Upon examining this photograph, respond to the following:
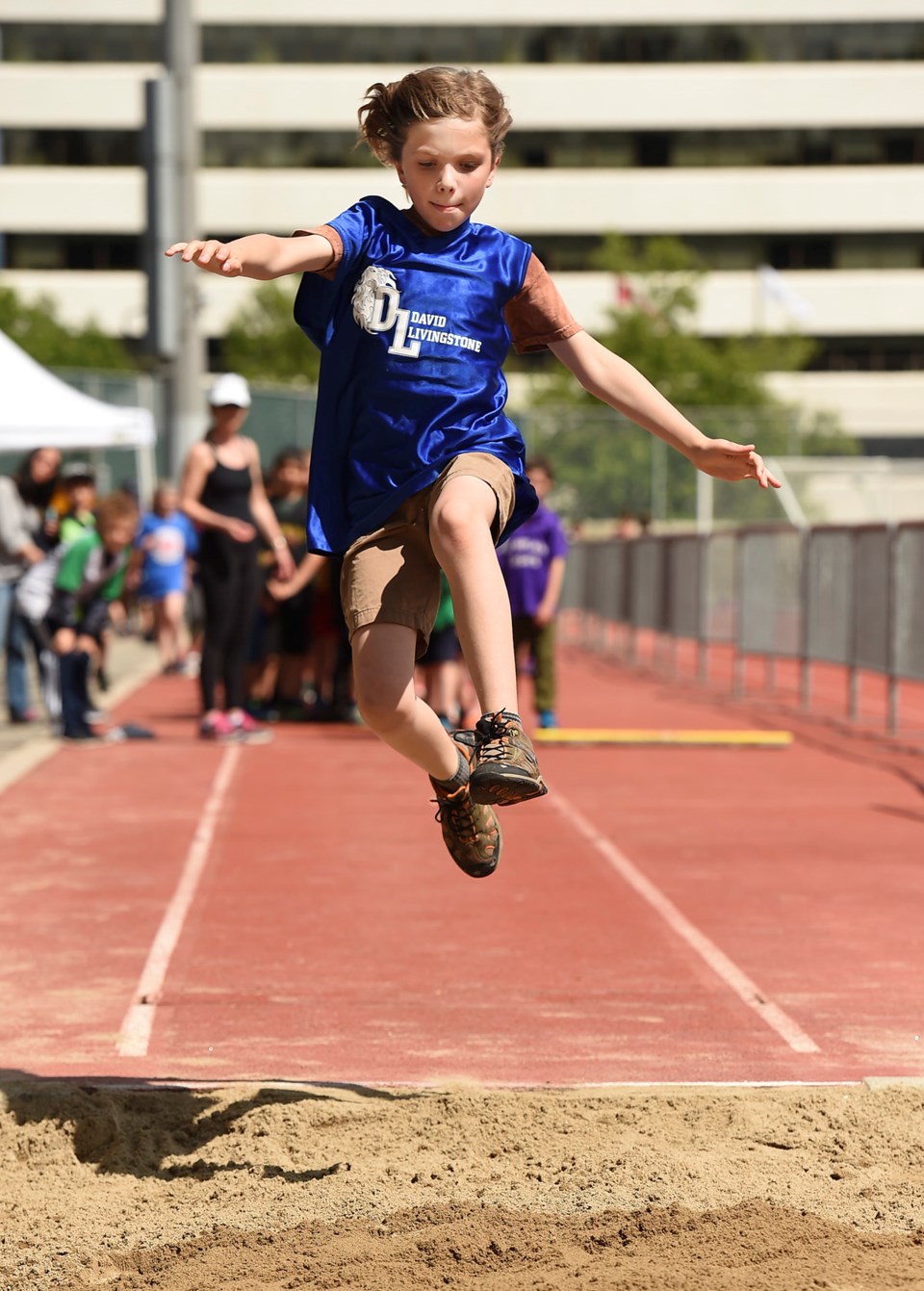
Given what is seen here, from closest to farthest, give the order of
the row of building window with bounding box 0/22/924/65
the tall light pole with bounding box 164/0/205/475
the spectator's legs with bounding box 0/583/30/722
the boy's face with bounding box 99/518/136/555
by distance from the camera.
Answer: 1. the boy's face with bounding box 99/518/136/555
2. the spectator's legs with bounding box 0/583/30/722
3. the tall light pole with bounding box 164/0/205/475
4. the row of building window with bounding box 0/22/924/65

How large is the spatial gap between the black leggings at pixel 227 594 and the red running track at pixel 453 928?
97 centimetres

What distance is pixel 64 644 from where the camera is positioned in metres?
13.2

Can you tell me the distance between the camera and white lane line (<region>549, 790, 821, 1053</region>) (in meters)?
5.71

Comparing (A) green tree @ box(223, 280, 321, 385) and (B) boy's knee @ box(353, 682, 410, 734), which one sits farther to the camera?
(A) green tree @ box(223, 280, 321, 385)

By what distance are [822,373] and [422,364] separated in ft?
215

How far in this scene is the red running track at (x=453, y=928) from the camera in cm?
548

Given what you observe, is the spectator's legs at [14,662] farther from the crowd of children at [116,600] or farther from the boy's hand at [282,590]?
the boy's hand at [282,590]

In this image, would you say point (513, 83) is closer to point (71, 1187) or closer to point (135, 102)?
point (135, 102)

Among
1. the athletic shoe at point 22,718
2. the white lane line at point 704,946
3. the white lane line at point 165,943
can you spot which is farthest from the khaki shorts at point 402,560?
the athletic shoe at point 22,718

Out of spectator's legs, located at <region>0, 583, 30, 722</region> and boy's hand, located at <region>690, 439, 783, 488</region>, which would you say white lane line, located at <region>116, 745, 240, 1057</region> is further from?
spectator's legs, located at <region>0, 583, 30, 722</region>

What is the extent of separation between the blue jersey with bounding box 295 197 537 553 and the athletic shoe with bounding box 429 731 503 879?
0.66m

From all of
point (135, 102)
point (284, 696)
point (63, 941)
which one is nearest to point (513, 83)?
point (135, 102)

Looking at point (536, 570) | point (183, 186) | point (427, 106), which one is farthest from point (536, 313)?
point (183, 186)

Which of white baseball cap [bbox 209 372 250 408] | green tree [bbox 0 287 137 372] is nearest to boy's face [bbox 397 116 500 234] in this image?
white baseball cap [bbox 209 372 250 408]
